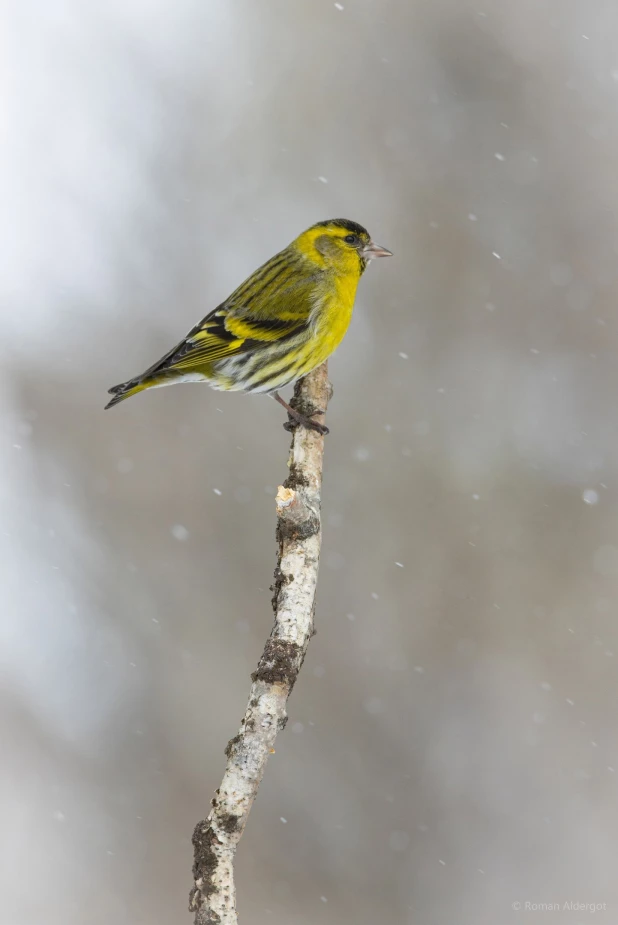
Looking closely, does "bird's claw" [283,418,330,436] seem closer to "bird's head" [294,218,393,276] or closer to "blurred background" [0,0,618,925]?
"bird's head" [294,218,393,276]

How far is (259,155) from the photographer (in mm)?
7363

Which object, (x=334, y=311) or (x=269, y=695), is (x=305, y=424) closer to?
(x=334, y=311)

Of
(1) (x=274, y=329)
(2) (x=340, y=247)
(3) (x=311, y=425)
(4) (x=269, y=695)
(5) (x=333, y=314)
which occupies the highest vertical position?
(2) (x=340, y=247)

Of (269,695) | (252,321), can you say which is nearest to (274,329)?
(252,321)

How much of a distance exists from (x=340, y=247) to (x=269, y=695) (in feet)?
8.14

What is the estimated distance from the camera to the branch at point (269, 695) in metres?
1.93

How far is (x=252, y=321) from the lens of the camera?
3.82m

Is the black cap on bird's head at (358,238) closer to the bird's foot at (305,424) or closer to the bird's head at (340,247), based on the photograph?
the bird's head at (340,247)

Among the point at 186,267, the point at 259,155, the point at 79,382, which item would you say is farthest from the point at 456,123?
the point at 79,382

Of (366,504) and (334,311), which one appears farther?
(366,504)

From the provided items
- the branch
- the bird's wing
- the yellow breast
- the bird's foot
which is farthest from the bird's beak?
the branch

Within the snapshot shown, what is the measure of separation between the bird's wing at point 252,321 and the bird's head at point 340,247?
0.48 feet

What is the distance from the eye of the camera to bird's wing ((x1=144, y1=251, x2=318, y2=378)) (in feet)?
12.2

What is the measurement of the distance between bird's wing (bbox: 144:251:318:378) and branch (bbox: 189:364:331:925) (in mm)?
883
